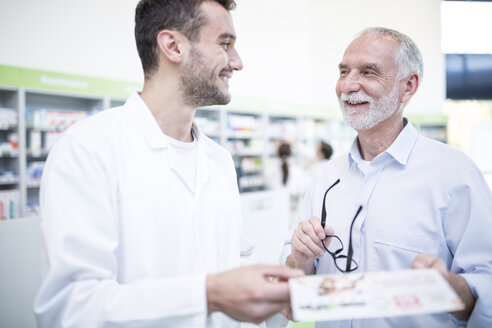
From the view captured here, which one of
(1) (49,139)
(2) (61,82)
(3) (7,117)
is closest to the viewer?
(3) (7,117)

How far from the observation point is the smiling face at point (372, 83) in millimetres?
1762

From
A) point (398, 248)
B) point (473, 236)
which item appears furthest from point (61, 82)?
point (473, 236)

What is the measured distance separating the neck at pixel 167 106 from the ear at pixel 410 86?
103cm

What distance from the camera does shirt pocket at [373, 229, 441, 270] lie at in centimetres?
154

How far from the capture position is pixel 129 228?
4.02 feet

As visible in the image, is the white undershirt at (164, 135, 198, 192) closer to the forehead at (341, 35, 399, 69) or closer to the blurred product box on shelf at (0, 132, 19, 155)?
the forehead at (341, 35, 399, 69)

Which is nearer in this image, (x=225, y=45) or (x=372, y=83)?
(x=225, y=45)

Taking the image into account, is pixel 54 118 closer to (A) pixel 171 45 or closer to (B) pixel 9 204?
(B) pixel 9 204

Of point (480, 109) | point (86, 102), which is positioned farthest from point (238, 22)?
point (480, 109)

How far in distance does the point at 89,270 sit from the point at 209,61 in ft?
2.73

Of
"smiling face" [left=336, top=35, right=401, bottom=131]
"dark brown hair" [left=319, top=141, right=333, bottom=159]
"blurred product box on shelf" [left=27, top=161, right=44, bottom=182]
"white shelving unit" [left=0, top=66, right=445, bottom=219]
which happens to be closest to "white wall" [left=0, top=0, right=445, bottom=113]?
"white shelving unit" [left=0, top=66, right=445, bottom=219]

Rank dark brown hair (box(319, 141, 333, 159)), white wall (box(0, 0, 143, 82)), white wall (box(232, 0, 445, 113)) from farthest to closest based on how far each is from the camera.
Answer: white wall (box(232, 0, 445, 113)) → dark brown hair (box(319, 141, 333, 159)) → white wall (box(0, 0, 143, 82))

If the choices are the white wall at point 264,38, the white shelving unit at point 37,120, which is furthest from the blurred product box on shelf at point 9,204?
the white wall at point 264,38

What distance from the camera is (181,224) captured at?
1.34 metres
